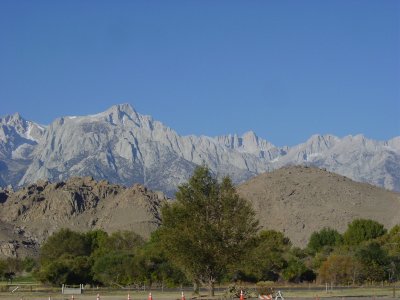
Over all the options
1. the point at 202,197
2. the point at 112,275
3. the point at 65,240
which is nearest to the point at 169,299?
the point at 202,197

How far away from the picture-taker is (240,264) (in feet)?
224

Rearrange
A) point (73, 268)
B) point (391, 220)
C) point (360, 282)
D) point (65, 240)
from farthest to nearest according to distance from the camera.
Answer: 1. point (391, 220)
2. point (65, 240)
3. point (73, 268)
4. point (360, 282)

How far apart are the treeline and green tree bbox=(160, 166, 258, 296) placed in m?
0.08

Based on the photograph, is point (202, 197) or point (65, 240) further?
point (65, 240)

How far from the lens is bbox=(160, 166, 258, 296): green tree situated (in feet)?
220

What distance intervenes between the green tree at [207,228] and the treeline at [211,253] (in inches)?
3.3

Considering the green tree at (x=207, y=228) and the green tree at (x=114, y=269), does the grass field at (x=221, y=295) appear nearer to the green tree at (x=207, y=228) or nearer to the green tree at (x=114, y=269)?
the green tree at (x=207, y=228)

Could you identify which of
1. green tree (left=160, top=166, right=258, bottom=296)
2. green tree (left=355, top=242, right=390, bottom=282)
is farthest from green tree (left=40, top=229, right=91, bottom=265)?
green tree (left=160, top=166, right=258, bottom=296)

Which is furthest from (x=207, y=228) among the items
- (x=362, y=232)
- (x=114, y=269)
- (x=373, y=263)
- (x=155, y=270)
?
(x=362, y=232)

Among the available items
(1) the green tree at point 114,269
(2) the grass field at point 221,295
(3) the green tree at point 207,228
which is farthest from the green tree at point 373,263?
(3) the green tree at point 207,228

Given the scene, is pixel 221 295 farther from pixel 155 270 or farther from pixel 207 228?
pixel 155 270

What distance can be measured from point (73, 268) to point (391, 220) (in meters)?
105

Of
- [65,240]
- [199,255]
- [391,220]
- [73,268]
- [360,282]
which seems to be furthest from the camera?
[391,220]

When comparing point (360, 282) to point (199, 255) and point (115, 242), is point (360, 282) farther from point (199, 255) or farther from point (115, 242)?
point (115, 242)
